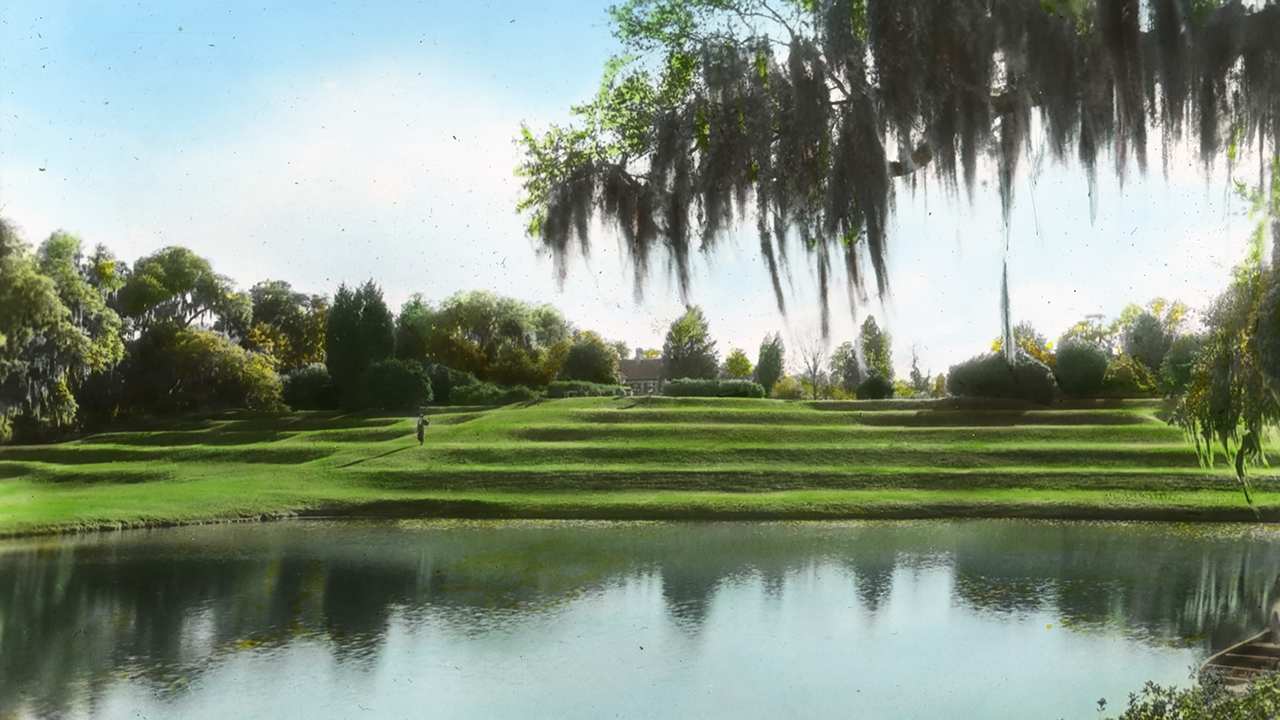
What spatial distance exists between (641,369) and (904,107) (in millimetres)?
63252

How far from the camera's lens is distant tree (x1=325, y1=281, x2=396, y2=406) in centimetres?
3541

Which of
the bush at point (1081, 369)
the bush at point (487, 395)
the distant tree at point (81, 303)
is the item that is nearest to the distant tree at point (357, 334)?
the bush at point (487, 395)

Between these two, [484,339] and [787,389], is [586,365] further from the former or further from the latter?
[787,389]

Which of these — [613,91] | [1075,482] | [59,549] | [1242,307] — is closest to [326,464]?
[59,549]

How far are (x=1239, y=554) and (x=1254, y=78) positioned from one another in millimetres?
12279

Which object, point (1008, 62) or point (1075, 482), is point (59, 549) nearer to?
point (1008, 62)

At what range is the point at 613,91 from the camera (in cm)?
857

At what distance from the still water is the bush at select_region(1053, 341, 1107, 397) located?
16211mm

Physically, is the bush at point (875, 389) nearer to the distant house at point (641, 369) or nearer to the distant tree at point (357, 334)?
the distant tree at point (357, 334)

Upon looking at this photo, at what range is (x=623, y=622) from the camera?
1140 centimetres

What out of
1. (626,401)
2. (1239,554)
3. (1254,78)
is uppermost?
(1254,78)

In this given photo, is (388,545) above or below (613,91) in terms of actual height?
below

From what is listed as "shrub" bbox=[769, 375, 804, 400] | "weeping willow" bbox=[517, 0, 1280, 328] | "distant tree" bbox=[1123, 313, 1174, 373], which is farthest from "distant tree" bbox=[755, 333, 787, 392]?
"weeping willow" bbox=[517, 0, 1280, 328]

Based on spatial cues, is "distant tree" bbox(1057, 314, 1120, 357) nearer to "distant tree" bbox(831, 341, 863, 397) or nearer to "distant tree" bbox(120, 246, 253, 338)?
"distant tree" bbox(831, 341, 863, 397)
